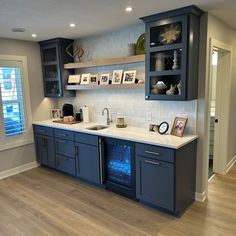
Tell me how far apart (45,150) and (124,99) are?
6.00ft

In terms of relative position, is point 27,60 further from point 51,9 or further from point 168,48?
point 168,48

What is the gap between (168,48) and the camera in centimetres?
277

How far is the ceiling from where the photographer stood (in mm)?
2350

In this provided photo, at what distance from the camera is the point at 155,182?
277 cm

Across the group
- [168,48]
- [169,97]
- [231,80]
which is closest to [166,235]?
[169,97]

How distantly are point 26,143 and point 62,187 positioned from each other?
1.30 m

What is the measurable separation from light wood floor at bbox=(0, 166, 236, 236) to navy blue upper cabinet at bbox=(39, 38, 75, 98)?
178cm

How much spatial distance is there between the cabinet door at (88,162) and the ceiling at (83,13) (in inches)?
70.9

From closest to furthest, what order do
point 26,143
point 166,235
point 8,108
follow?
point 166,235 → point 8,108 → point 26,143

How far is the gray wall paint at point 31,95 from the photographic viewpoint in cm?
404

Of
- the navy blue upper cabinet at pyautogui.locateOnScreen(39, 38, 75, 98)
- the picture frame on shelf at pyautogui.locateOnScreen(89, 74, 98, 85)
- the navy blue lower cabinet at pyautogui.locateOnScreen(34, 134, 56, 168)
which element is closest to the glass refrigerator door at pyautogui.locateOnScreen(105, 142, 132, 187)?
the picture frame on shelf at pyautogui.locateOnScreen(89, 74, 98, 85)

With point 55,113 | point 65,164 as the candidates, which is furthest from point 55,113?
point 65,164

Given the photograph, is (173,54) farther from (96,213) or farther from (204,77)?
(96,213)

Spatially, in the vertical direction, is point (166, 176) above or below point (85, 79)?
below
